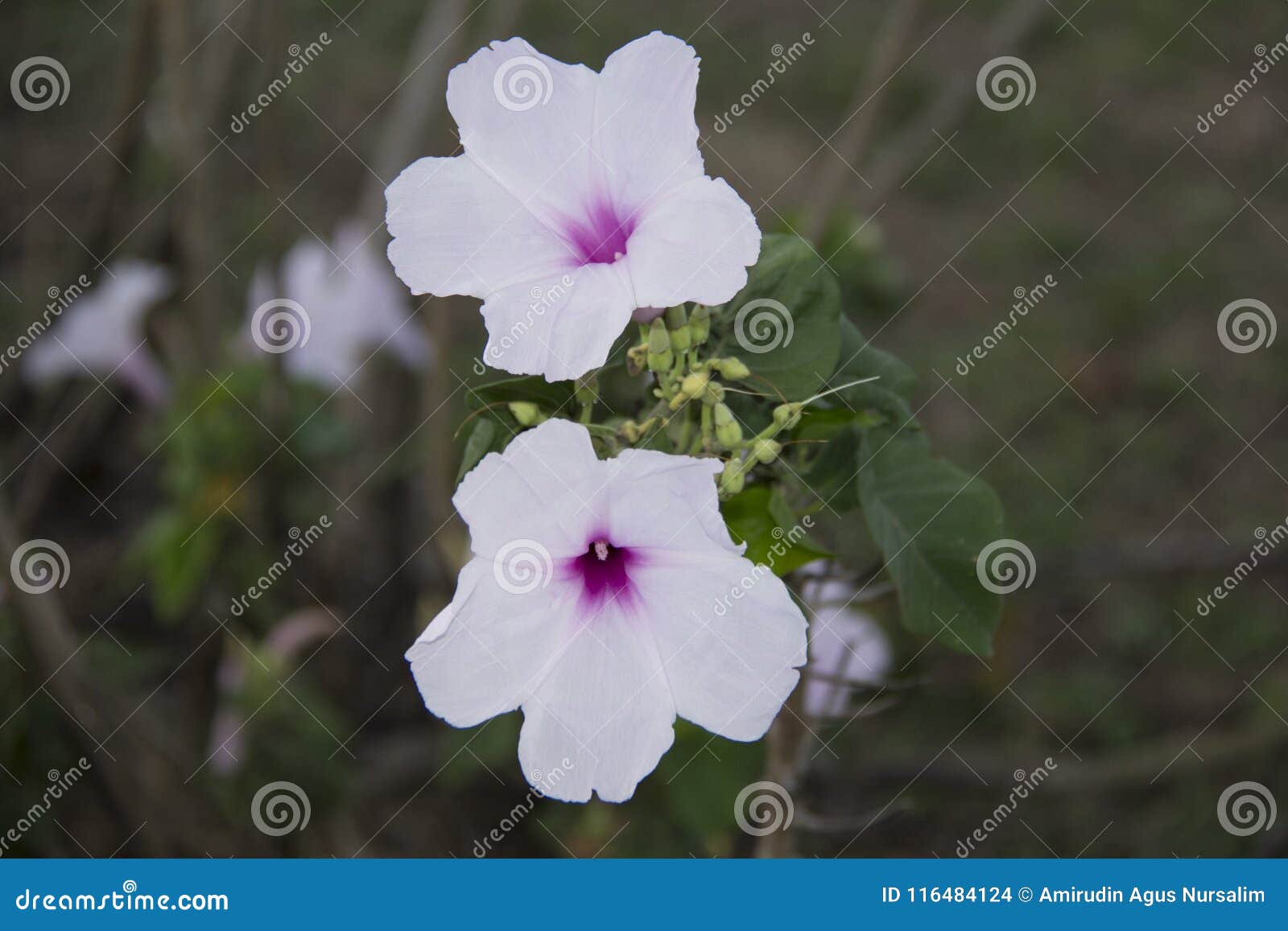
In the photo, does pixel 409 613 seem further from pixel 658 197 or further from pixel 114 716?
pixel 658 197

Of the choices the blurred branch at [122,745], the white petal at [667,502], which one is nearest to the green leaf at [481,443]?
the white petal at [667,502]

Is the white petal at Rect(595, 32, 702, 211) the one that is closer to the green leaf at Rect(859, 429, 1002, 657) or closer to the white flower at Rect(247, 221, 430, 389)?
the green leaf at Rect(859, 429, 1002, 657)

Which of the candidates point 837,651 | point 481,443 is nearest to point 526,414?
point 481,443

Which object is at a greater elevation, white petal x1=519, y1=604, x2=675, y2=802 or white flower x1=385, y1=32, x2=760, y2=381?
white flower x1=385, y1=32, x2=760, y2=381

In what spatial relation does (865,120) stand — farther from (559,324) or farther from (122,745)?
(122,745)

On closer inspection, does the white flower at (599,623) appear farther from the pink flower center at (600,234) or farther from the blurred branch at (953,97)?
the blurred branch at (953,97)

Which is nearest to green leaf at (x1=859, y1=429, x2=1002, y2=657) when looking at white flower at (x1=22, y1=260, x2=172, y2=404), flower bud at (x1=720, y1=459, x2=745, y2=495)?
flower bud at (x1=720, y1=459, x2=745, y2=495)

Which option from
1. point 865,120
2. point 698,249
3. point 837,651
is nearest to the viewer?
point 698,249
